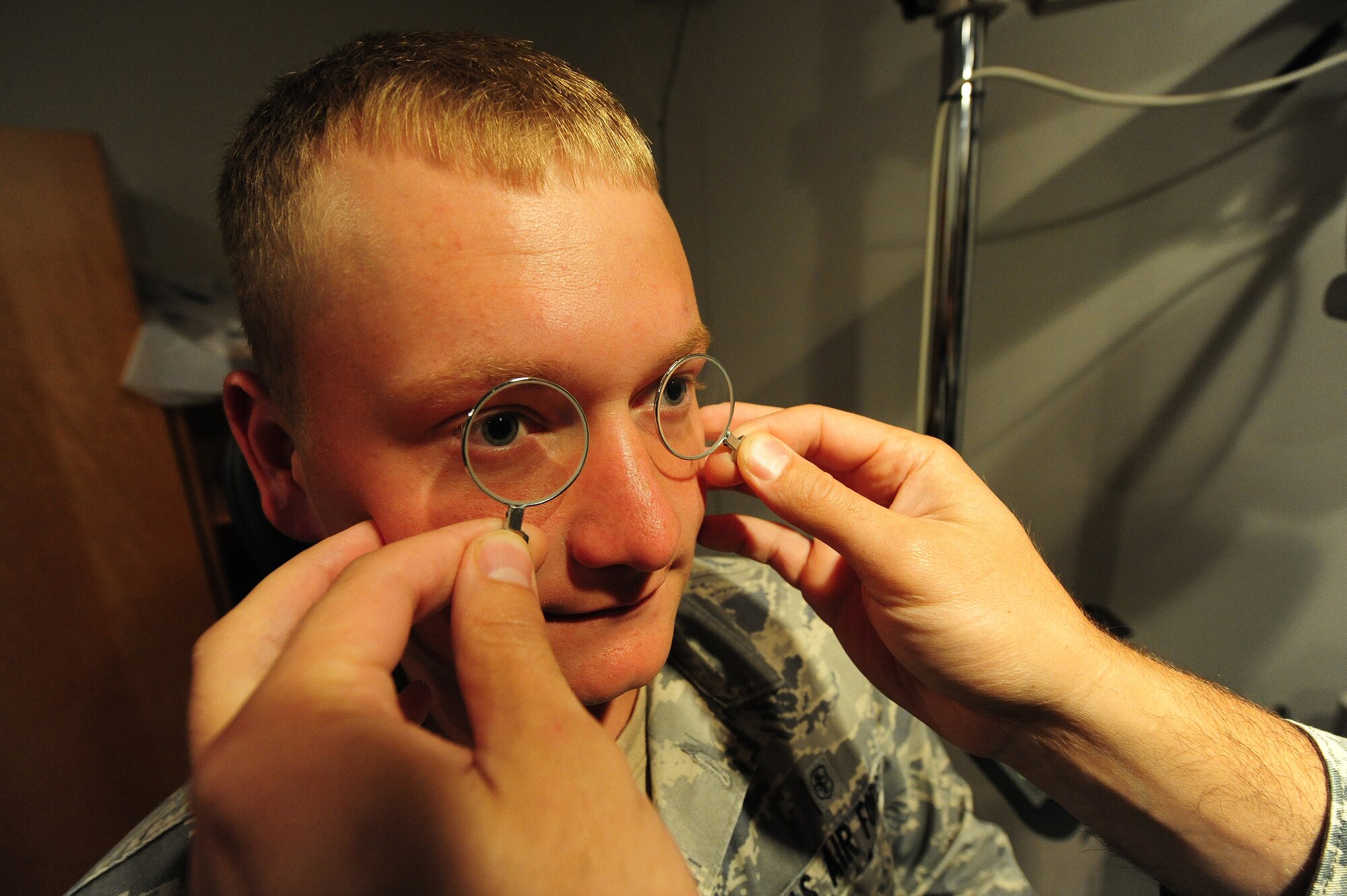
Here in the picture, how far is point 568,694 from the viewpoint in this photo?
0.45 metres

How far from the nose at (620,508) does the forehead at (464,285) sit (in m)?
0.08

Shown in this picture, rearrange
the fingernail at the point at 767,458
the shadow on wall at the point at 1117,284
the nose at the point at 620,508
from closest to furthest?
the nose at the point at 620,508 → the fingernail at the point at 767,458 → the shadow on wall at the point at 1117,284

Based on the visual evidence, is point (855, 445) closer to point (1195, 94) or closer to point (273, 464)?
point (273, 464)

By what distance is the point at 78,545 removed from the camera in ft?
5.66

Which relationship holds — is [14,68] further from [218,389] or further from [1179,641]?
[1179,641]

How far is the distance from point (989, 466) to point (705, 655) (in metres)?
1.15

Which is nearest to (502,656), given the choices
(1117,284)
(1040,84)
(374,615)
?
(374,615)

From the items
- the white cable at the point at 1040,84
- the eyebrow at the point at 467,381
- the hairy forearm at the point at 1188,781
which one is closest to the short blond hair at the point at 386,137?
the eyebrow at the point at 467,381

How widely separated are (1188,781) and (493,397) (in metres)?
1.02

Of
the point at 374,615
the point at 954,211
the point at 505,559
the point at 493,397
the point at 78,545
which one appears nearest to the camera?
the point at 374,615

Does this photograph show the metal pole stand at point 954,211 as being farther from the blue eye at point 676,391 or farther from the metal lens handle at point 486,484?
the metal lens handle at point 486,484

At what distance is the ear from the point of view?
869 mm

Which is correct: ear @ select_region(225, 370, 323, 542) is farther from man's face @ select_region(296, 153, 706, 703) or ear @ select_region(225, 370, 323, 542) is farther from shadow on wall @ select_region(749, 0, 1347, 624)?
shadow on wall @ select_region(749, 0, 1347, 624)

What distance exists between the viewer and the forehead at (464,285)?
2.14ft
